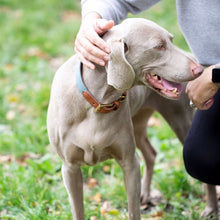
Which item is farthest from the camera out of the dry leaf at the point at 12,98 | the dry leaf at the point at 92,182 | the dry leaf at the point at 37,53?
the dry leaf at the point at 37,53

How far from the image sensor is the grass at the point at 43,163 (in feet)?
9.07

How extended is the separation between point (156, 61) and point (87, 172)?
143cm

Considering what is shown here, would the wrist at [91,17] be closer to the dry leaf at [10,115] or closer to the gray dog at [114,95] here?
the gray dog at [114,95]

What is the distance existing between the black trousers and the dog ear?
669 millimetres

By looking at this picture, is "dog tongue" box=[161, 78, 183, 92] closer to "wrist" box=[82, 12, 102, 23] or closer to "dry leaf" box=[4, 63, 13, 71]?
"wrist" box=[82, 12, 102, 23]

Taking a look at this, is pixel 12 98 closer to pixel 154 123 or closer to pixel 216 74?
pixel 154 123

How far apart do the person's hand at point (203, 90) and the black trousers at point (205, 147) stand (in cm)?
19

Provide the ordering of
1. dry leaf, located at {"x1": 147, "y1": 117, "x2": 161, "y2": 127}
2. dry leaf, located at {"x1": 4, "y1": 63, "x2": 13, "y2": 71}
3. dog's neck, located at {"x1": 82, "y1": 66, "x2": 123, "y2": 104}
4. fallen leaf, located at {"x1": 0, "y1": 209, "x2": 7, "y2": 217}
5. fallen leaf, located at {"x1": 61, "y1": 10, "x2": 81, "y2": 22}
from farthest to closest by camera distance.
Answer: fallen leaf, located at {"x1": 61, "y1": 10, "x2": 81, "y2": 22} < dry leaf, located at {"x1": 4, "y1": 63, "x2": 13, "y2": 71} < dry leaf, located at {"x1": 147, "y1": 117, "x2": 161, "y2": 127} < fallen leaf, located at {"x1": 0, "y1": 209, "x2": 7, "y2": 217} < dog's neck, located at {"x1": 82, "y1": 66, "x2": 123, "y2": 104}

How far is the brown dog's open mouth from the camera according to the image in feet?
6.68

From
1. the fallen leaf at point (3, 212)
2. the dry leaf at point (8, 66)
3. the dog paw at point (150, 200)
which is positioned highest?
the fallen leaf at point (3, 212)

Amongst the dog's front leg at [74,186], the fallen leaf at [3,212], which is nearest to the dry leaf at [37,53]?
the fallen leaf at [3,212]

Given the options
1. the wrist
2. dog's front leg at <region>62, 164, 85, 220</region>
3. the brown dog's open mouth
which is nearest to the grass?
dog's front leg at <region>62, 164, 85, 220</region>

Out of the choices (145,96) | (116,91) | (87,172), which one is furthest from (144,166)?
(116,91)

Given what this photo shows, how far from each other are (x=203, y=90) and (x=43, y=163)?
1510mm
